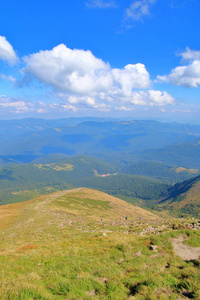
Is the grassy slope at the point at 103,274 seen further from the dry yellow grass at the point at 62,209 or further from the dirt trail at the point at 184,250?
the dry yellow grass at the point at 62,209

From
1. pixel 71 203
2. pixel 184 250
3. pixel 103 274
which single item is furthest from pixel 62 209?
pixel 103 274

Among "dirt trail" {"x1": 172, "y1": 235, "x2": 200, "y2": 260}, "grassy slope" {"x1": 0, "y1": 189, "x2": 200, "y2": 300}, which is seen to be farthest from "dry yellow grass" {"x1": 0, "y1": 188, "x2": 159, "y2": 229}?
"dirt trail" {"x1": 172, "y1": 235, "x2": 200, "y2": 260}

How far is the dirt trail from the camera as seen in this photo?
49.4 feet

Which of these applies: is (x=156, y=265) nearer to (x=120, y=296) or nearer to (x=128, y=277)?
(x=128, y=277)

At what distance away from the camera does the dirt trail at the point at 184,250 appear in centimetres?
1507

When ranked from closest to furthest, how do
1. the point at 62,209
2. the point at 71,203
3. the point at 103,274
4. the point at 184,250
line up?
1. the point at 103,274
2. the point at 184,250
3. the point at 62,209
4. the point at 71,203

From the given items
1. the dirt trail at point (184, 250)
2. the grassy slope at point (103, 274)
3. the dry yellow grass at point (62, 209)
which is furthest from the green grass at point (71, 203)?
the dirt trail at point (184, 250)

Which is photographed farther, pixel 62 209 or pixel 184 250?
pixel 62 209

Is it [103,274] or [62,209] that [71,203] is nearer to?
[62,209]

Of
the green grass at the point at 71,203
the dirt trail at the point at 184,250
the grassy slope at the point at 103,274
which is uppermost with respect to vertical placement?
the grassy slope at the point at 103,274

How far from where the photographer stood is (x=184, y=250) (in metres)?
16.3

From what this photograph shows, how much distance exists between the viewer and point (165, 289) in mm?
9508

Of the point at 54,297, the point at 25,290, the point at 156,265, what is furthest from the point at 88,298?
the point at 156,265

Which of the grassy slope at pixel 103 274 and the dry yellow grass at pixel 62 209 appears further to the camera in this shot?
the dry yellow grass at pixel 62 209
